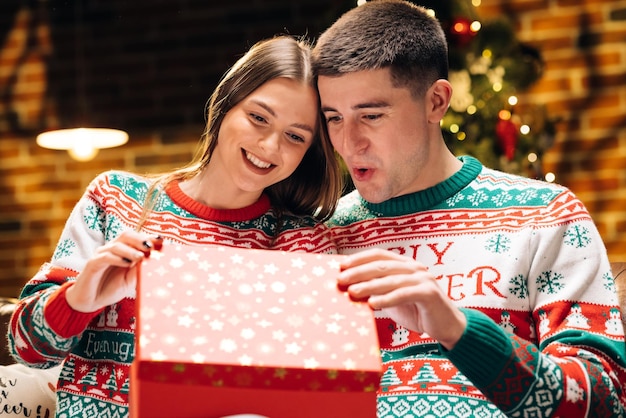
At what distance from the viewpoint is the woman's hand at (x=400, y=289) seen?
121 centimetres

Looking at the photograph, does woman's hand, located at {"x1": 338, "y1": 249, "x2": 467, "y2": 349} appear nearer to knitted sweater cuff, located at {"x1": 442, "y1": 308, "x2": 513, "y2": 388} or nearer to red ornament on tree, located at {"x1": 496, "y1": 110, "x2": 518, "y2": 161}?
knitted sweater cuff, located at {"x1": 442, "y1": 308, "x2": 513, "y2": 388}

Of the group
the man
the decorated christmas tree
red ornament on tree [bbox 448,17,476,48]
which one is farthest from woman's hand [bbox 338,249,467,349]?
red ornament on tree [bbox 448,17,476,48]

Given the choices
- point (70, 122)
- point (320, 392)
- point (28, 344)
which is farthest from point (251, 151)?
point (70, 122)

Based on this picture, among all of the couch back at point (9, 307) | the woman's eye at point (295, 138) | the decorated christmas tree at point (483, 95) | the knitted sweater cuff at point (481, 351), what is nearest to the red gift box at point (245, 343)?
the knitted sweater cuff at point (481, 351)

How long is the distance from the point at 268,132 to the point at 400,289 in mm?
638

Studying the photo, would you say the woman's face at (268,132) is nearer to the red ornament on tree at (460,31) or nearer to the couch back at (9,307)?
the couch back at (9,307)

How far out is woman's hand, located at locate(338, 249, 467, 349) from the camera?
1.21 m

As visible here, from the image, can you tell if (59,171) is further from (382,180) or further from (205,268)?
(205,268)

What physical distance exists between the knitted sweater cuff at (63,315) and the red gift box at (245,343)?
35 centimetres

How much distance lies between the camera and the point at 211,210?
1797 mm

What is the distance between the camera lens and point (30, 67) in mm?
4160

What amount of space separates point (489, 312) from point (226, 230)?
0.57 meters

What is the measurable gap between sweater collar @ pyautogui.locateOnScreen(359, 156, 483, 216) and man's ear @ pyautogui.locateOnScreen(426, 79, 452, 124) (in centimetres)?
13

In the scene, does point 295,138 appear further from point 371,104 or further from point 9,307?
point 9,307
